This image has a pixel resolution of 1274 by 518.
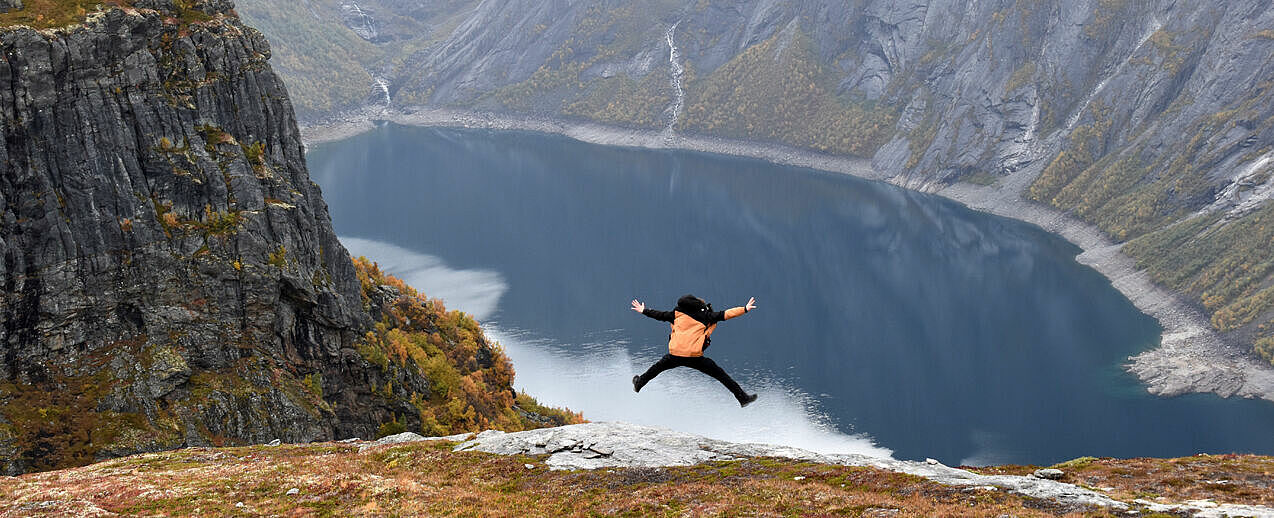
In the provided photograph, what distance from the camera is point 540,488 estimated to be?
92.6 feet

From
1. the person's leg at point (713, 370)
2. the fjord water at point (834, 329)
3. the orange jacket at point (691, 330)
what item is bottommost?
the fjord water at point (834, 329)

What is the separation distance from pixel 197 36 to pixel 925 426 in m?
83.0

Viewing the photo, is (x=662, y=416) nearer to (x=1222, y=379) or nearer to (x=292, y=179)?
(x=292, y=179)

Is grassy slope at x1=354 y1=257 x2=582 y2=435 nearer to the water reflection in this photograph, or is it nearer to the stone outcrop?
the water reflection

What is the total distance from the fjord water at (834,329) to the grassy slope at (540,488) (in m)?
64.8

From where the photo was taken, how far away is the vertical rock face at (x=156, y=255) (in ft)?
138

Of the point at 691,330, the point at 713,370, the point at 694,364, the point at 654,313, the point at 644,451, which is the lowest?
the point at 644,451

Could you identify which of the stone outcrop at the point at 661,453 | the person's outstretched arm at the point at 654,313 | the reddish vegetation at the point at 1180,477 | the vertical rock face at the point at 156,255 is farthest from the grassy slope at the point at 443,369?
the reddish vegetation at the point at 1180,477

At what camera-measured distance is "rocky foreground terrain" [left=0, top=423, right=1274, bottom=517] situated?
24781 millimetres

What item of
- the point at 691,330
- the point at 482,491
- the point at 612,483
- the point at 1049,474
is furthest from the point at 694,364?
the point at 1049,474

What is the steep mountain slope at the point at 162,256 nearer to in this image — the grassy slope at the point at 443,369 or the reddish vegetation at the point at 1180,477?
the grassy slope at the point at 443,369

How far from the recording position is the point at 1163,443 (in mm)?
100125

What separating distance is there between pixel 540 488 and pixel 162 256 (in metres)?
28.8

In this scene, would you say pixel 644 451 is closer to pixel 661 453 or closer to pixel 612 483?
pixel 661 453
